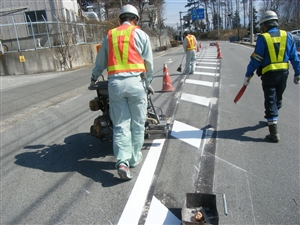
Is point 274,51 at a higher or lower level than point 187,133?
higher

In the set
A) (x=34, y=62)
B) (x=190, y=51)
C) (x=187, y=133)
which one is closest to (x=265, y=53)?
(x=187, y=133)

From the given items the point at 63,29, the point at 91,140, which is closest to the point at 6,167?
the point at 91,140

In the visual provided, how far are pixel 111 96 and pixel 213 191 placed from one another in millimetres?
1681

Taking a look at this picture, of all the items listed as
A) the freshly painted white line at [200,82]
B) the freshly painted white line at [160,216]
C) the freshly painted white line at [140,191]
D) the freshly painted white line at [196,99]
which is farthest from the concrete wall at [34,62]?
the freshly painted white line at [160,216]

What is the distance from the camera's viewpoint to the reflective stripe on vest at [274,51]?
4.47 m

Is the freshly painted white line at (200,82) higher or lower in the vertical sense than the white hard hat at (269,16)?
lower

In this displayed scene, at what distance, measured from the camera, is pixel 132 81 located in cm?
355

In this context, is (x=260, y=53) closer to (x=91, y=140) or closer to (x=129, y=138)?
(x=129, y=138)

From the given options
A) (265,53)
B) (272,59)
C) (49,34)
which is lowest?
(272,59)

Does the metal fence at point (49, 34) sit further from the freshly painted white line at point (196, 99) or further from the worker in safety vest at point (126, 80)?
the worker in safety vest at point (126, 80)

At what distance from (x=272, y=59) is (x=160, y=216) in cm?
310

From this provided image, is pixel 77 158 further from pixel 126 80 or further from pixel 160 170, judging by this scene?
pixel 126 80

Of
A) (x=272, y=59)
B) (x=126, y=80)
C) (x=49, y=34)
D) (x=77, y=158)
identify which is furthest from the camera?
(x=49, y=34)

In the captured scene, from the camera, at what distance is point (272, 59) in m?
4.54
